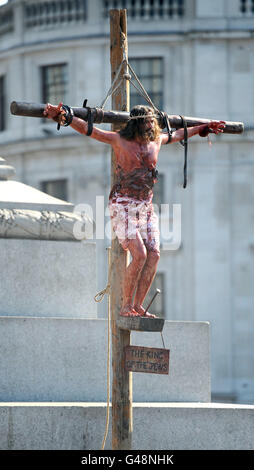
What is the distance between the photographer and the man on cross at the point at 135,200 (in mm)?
13195

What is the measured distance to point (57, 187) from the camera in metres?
44.7

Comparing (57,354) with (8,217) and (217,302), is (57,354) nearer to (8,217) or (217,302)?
(8,217)

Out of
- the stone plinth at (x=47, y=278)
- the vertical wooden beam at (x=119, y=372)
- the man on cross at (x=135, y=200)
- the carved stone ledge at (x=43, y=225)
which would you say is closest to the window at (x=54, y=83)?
the carved stone ledge at (x=43, y=225)

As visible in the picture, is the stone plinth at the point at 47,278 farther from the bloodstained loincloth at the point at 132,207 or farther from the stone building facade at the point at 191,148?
the stone building facade at the point at 191,148

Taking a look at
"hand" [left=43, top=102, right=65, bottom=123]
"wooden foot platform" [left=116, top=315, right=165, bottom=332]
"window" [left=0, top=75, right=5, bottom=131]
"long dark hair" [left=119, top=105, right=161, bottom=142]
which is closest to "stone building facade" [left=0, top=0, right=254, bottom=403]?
"window" [left=0, top=75, right=5, bottom=131]

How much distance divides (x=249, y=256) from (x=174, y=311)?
3017mm

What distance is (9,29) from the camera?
46125mm

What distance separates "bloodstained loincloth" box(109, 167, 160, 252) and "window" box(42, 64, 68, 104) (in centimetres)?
3180

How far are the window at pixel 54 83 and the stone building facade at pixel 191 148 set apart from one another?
8cm

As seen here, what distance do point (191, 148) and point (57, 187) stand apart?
4737 mm

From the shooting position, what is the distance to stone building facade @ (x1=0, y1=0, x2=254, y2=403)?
140 ft

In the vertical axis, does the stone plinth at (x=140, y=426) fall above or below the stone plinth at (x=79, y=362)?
below

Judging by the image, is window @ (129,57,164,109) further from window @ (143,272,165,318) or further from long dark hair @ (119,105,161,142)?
long dark hair @ (119,105,161,142)
